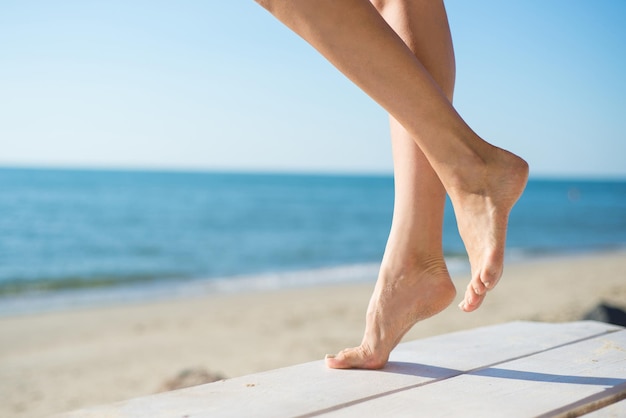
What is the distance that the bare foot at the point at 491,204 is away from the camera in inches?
43.8

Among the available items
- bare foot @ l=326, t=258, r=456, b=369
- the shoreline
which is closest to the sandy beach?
the shoreline

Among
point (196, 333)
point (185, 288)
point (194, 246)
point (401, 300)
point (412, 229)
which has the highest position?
point (412, 229)

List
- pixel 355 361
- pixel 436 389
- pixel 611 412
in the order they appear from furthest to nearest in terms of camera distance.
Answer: pixel 355 361 → pixel 436 389 → pixel 611 412

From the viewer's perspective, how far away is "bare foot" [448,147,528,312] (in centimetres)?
111

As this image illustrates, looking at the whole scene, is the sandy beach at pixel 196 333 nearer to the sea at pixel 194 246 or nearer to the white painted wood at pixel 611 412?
the sea at pixel 194 246

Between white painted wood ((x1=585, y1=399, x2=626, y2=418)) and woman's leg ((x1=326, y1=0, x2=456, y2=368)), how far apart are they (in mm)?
387

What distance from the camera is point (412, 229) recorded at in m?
1.24

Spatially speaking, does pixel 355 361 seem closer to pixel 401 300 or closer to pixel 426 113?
pixel 401 300

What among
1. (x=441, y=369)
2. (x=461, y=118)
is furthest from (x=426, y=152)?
(x=441, y=369)

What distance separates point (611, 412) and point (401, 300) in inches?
17.2

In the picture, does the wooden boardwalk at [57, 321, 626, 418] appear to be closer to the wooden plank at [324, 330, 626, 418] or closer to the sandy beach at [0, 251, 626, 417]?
the wooden plank at [324, 330, 626, 418]

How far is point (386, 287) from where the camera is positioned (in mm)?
1280

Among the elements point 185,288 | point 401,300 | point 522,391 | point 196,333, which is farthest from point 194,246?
point 522,391

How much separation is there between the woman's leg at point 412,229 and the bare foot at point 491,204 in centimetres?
10
